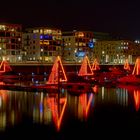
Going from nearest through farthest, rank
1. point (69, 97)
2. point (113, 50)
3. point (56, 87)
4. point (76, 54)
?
point (69, 97) → point (56, 87) → point (76, 54) → point (113, 50)

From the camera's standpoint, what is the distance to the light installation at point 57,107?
884 inches

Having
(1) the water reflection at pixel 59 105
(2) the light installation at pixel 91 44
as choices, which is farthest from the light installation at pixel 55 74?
(2) the light installation at pixel 91 44

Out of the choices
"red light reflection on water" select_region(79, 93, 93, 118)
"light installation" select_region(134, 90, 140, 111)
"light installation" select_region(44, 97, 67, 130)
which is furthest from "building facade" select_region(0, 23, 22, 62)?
"light installation" select_region(44, 97, 67, 130)

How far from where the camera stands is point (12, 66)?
189 ft

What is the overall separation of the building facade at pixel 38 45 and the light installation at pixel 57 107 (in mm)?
55731

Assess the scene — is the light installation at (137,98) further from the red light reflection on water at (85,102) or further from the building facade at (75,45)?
the building facade at (75,45)

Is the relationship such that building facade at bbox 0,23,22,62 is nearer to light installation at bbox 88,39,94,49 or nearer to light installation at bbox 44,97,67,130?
light installation at bbox 88,39,94,49

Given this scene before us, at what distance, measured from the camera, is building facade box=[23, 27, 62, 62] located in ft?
283

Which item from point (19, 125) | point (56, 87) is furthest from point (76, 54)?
point (19, 125)

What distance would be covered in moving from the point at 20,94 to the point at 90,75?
16111mm

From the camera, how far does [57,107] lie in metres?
26.2

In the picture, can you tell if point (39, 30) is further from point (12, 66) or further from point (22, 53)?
point (12, 66)

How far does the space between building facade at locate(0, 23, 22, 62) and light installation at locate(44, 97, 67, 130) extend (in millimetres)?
50245

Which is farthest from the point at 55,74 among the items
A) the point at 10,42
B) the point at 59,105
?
the point at 10,42
